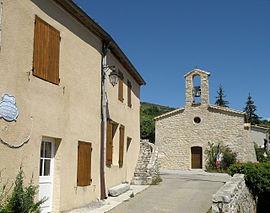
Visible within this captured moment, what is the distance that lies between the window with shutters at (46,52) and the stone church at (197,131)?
17.4 metres

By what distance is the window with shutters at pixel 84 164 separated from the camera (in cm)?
742

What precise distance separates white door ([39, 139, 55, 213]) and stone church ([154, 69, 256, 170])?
17610mm

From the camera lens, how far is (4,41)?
5.19m

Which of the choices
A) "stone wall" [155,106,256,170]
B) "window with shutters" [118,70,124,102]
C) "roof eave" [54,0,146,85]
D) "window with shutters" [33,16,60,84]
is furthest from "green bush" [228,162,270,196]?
"stone wall" [155,106,256,170]

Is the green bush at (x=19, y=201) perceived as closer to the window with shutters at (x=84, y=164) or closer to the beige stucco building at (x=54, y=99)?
the beige stucco building at (x=54, y=99)

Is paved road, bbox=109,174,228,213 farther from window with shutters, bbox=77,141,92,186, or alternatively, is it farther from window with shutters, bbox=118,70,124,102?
window with shutters, bbox=118,70,124,102

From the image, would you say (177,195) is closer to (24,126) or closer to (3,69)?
(24,126)

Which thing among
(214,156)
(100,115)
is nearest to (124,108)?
(100,115)

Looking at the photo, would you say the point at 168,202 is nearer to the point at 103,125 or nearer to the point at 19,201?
the point at 103,125

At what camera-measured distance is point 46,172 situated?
21.3 feet

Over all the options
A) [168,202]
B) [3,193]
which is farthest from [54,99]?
[168,202]

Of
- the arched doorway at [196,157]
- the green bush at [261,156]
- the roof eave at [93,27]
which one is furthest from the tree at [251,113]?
the roof eave at [93,27]

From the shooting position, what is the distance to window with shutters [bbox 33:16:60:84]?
6016 mm

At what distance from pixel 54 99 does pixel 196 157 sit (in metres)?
18.8
